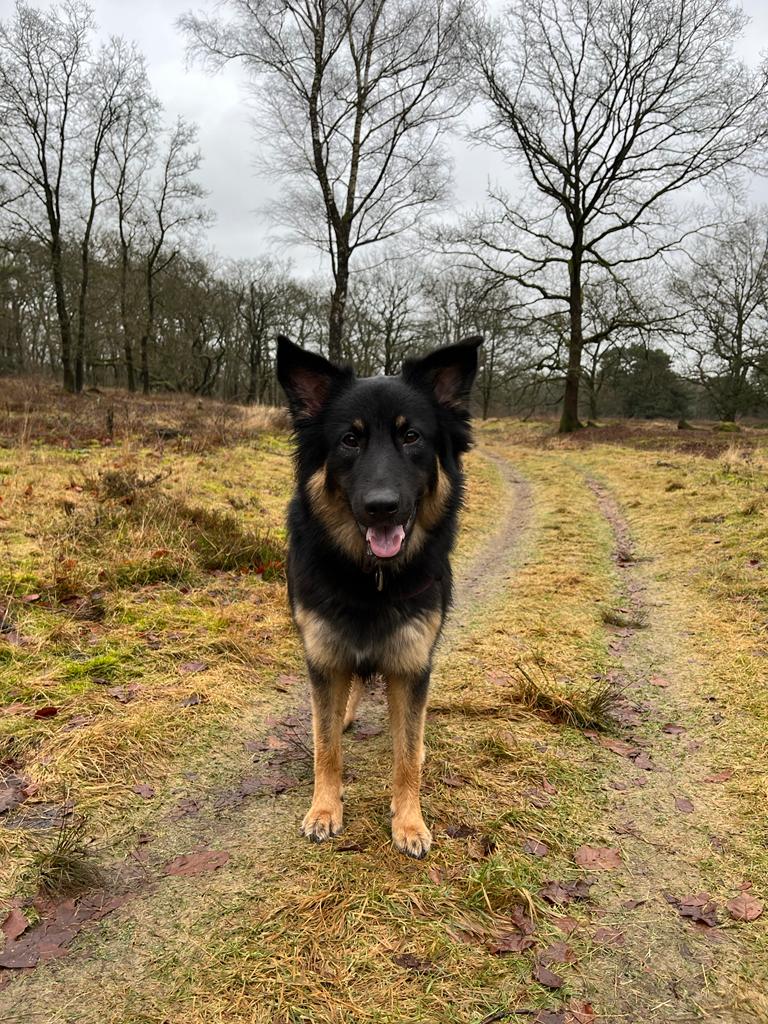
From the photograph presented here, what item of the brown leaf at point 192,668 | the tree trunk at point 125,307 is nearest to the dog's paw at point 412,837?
the brown leaf at point 192,668

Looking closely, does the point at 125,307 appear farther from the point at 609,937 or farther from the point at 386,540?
the point at 609,937

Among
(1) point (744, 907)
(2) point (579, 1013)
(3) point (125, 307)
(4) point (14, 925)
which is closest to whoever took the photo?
(2) point (579, 1013)

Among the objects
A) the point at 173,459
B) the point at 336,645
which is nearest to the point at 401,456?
the point at 336,645

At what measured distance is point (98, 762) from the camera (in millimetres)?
3311

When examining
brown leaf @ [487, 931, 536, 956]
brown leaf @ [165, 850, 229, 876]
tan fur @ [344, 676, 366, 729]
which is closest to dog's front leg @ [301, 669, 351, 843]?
brown leaf @ [165, 850, 229, 876]

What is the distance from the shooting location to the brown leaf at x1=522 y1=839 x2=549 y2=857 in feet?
9.39

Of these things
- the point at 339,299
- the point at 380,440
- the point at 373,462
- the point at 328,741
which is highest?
the point at 339,299

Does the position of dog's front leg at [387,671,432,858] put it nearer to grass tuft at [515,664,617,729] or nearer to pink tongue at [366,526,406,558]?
pink tongue at [366,526,406,558]

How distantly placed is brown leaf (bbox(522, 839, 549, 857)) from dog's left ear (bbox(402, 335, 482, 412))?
2.27 metres

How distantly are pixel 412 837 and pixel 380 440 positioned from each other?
1.97 m

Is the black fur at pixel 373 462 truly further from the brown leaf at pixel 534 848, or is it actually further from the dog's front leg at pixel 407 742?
the brown leaf at pixel 534 848

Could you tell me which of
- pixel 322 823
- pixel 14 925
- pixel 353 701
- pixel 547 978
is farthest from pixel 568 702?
pixel 14 925

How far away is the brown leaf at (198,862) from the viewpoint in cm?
270

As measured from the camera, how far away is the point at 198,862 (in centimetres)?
275
